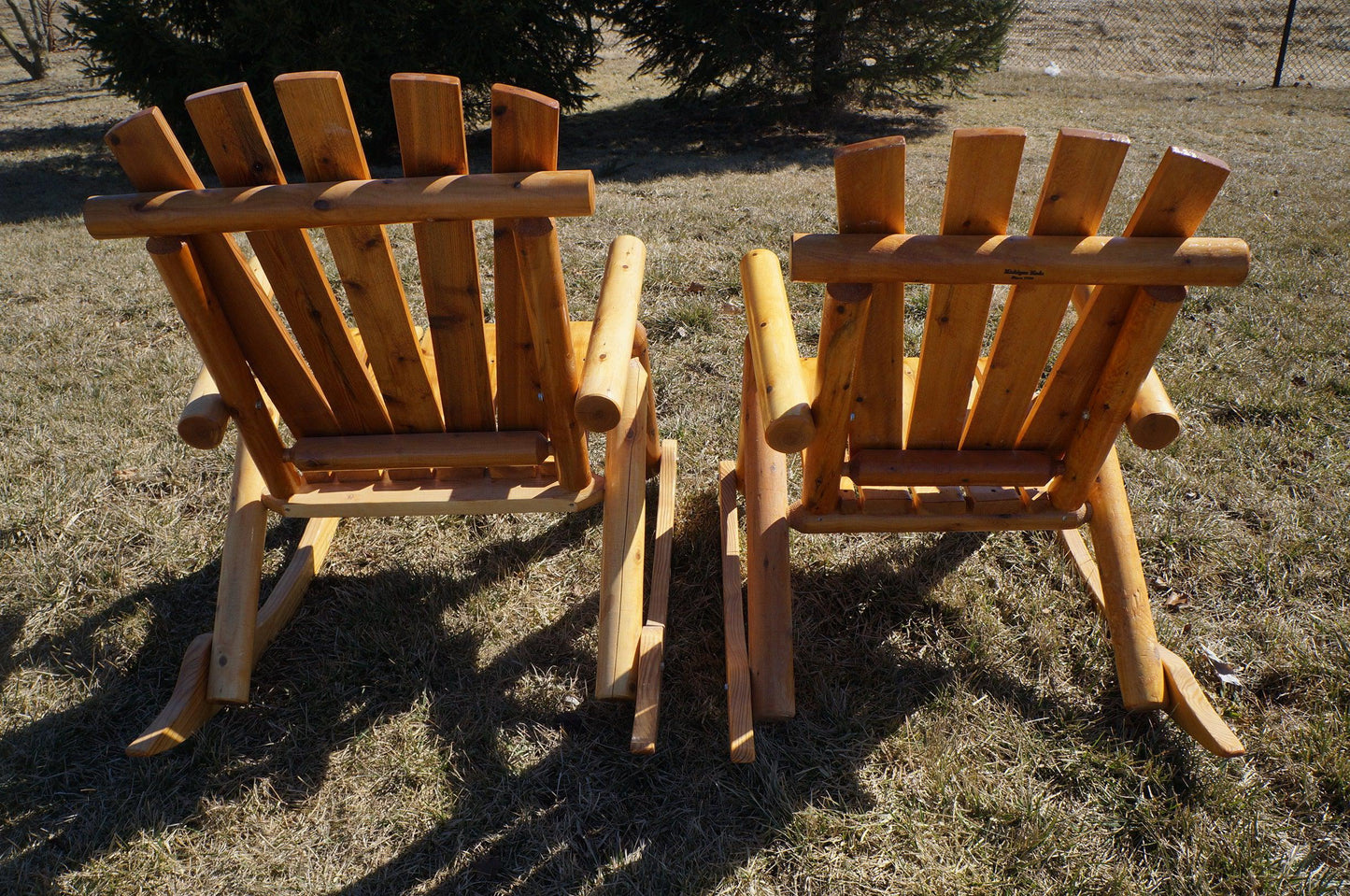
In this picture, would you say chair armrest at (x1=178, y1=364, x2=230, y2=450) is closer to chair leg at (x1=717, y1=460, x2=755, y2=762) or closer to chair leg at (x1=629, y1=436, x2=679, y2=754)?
chair leg at (x1=629, y1=436, x2=679, y2=754)

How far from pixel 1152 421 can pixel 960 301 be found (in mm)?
499

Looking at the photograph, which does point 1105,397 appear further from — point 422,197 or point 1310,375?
point 1310,375

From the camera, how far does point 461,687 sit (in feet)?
6.95

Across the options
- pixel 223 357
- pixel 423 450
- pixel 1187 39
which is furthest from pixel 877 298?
pixel 1187 39

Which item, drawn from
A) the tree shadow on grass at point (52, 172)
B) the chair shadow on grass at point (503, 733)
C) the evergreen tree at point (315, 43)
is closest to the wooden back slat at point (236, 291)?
the chair shadow on grass at point (503, 733)

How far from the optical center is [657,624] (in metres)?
2.01

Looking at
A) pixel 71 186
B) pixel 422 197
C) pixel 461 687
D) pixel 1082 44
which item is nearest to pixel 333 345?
pixel 422 197

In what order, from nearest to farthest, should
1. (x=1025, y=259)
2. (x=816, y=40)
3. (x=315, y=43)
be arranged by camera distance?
(x=1025, y=259), (x=315, y=43), (x=816, y=40)

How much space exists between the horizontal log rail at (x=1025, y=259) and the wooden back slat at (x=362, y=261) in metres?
0.86

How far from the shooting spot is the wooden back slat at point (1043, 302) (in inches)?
52.2

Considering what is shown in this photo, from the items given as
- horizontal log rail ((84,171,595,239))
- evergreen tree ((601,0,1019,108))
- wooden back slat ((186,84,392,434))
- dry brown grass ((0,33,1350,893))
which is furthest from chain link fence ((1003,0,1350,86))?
wooden back slat ((186,84,392,434))

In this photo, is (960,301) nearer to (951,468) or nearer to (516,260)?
(951,468)

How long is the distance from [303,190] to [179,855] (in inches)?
58.5

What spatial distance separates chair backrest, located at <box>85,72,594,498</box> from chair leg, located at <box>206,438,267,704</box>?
0.79ft
